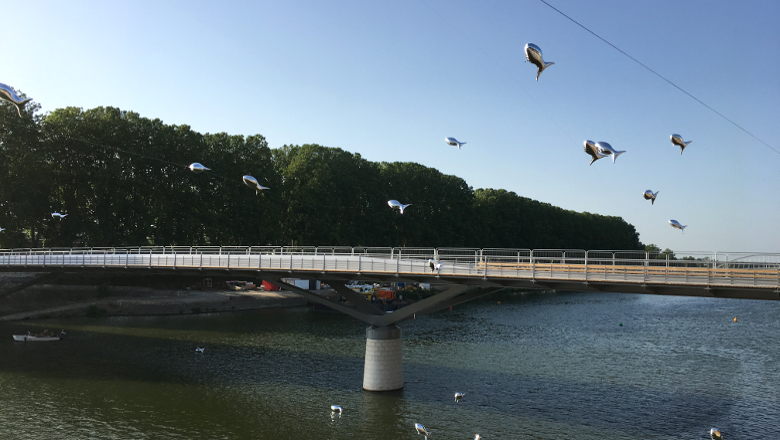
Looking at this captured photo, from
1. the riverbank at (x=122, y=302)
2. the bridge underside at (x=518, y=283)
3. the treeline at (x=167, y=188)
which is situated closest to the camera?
the bridge underside at (x=518, y=283)

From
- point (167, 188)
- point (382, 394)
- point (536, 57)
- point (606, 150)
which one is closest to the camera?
point (536, 57)

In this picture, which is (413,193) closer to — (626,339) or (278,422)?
(626,339)

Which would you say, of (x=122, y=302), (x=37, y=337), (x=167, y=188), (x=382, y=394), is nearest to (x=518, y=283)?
(x=382, y=394)

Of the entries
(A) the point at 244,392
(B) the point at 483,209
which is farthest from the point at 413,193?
(A) the point at 244,392

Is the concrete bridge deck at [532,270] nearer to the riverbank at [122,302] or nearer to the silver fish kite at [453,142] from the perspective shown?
the silver fish kite at [453,142]

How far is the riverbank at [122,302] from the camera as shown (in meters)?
64.9

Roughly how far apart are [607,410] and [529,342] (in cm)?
2277

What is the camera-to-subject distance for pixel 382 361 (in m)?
34.8

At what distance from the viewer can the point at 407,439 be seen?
26891 millimetres

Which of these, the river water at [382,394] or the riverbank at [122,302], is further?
the riverbank at [122,302]

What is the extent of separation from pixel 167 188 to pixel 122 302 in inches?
624

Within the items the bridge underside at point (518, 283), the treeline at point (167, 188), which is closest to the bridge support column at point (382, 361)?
the bridge underside at point (518, 283)

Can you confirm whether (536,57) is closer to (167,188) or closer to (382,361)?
(382,361)

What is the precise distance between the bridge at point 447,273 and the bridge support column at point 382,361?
0.20ft
